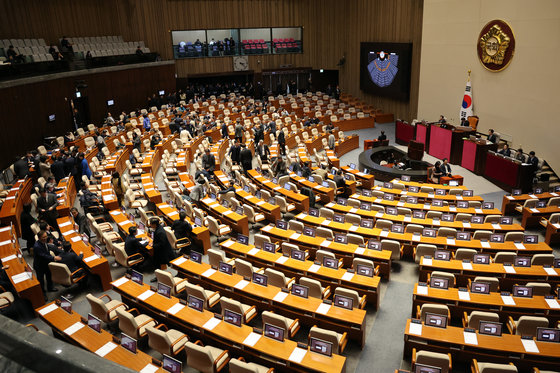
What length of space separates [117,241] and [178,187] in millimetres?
4113

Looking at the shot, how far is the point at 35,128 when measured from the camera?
18.7 meters

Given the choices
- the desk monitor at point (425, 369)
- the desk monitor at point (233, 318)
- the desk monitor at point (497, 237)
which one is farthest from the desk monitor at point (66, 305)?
the desk monitor at point (497, 237)

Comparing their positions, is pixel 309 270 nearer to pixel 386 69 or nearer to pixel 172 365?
pixel 172 365

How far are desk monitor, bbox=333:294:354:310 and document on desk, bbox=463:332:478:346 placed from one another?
1842 mm

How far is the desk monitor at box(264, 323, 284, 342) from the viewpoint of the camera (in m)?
6.40

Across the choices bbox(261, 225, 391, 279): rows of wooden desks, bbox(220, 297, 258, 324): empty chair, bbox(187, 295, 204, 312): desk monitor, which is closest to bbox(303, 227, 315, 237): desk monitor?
bbox(261, 225, 391, 279): rows of wooden desks

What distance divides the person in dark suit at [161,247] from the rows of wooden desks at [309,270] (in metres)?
1.34

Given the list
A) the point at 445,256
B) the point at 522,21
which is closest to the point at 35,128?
the point at 445,256

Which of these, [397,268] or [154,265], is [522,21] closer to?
[397,268]

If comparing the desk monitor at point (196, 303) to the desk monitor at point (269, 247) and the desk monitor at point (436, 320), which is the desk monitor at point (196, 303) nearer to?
the desk monitor at point (269, 247)

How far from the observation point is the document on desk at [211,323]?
269 inches

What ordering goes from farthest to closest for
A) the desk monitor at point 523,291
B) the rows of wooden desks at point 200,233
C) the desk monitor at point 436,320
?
the rows of wooden desks at point 200,233, the desk monitor at point 523,291, the desk monitor at point 436,320

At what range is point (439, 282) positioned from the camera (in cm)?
782

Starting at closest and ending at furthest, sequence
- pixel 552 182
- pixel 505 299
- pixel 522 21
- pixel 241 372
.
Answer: pixel 241 372
pixel 505 299
pixel 552 182
pixel 522 21
